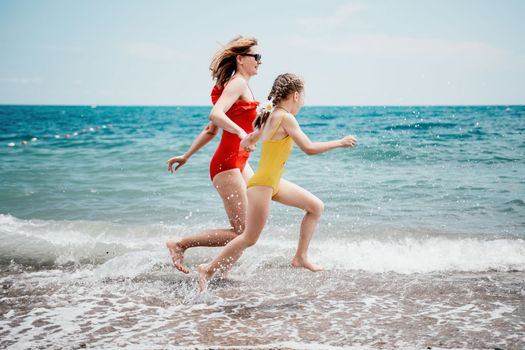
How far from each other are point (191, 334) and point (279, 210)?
5.49 metres

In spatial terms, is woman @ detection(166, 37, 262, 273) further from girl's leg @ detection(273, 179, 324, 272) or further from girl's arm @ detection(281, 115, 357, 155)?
girl's arm @ detection(281, 115, 357, 155)

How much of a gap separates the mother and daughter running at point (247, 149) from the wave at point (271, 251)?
3.50ft

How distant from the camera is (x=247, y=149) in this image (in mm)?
4438

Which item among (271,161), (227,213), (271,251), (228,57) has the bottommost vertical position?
(271,251)

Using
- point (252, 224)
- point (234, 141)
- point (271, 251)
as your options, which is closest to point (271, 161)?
point (234, 141)

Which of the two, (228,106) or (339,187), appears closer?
(228,106)

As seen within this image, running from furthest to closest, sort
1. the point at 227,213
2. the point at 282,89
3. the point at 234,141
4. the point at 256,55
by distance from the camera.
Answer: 1. the point at 227,213
2. the point at 256,55
3. the point at 234,141
4. the point at 282,89

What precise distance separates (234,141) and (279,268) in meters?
1.92

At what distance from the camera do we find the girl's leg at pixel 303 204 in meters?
4.56

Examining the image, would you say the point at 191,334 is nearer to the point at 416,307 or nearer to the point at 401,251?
the point at 416,307

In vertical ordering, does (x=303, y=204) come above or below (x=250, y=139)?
below

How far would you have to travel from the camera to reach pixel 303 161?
1627 cm

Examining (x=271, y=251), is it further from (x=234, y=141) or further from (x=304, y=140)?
(x=304, y=140)

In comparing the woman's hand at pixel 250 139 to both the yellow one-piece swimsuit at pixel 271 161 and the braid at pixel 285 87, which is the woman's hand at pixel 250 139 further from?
the braid at pixel 285 87
